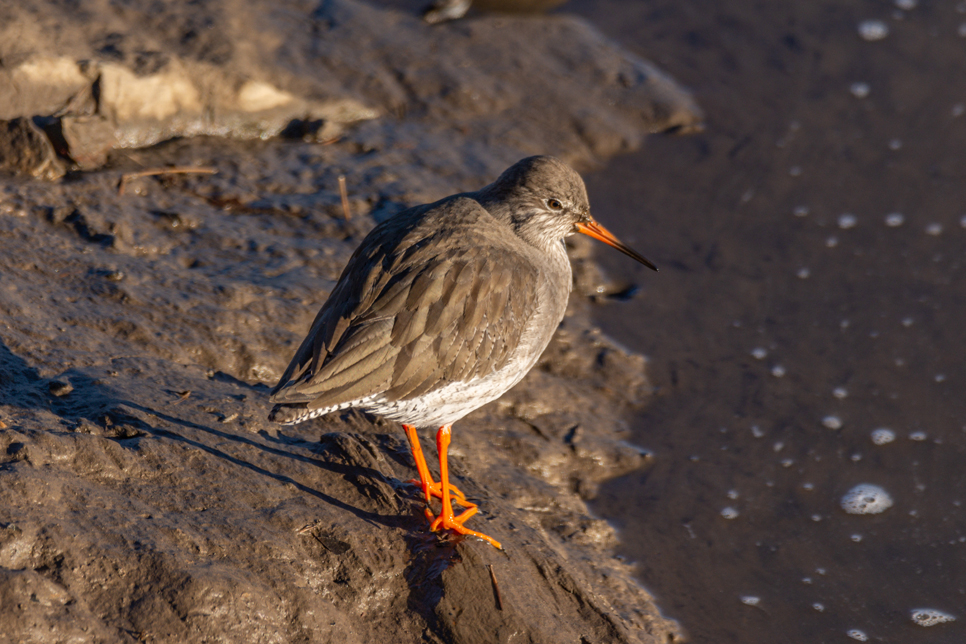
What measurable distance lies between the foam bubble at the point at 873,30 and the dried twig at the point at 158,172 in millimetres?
7726

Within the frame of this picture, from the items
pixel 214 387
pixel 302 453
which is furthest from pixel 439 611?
pixel 214 387

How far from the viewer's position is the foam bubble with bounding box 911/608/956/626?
5.62 metres

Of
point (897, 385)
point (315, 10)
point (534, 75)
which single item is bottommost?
point (897, 385)

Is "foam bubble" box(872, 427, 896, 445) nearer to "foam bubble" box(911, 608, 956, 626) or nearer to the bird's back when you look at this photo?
"foam bubble" box(911, 608, 956, 626)

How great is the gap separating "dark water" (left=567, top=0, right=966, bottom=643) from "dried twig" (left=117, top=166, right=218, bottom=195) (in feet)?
11.8

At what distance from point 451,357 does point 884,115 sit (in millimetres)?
6958

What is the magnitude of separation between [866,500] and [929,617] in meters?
0.97

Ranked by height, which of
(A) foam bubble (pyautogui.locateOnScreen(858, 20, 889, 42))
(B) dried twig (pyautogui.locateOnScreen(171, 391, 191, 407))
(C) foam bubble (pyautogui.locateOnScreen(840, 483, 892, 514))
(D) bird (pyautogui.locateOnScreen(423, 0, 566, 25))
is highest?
(B) dried twig (pyautogui.locateOnScreen(171, 391, 191, 407))

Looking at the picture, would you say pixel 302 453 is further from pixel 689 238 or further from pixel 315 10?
pixel 315 10

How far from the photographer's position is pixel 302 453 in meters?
5.15

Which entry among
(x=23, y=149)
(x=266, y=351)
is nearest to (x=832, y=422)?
(x=266, y=351)

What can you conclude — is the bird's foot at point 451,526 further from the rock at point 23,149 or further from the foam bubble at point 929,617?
the rock at point 23,149

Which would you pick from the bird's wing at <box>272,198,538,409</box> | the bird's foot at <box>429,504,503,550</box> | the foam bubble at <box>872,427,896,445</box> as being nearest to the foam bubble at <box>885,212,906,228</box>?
the foam bubble at <box>872,427,896,445</box>

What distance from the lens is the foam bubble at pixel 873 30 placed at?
1055 cm
